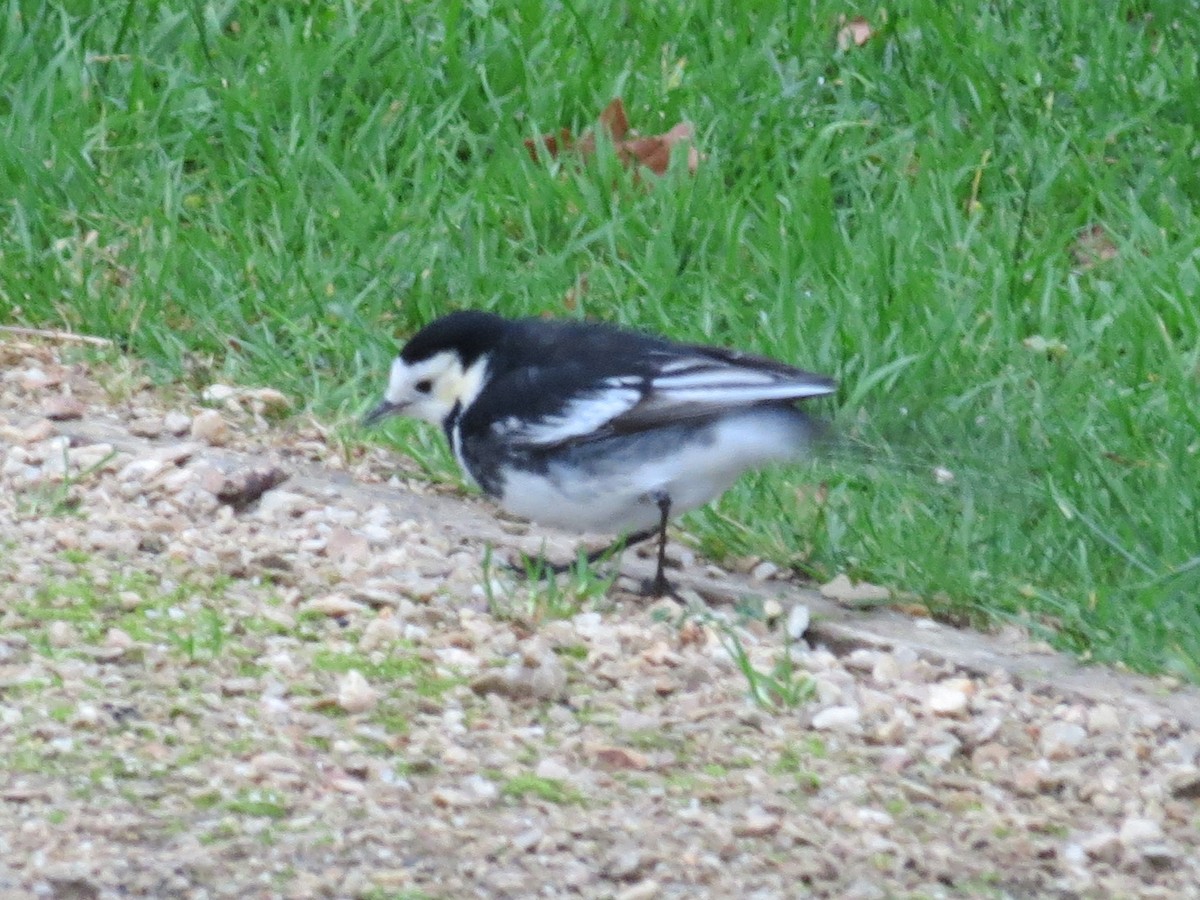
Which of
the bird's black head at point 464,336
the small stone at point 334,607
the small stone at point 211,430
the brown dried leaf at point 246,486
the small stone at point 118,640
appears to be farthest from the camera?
the small stone at point 211,430

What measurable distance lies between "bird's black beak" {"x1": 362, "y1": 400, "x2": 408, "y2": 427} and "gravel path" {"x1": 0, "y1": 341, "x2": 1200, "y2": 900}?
0.69 ft

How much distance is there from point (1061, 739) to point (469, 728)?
1150 mm

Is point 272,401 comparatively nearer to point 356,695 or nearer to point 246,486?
point 246,486

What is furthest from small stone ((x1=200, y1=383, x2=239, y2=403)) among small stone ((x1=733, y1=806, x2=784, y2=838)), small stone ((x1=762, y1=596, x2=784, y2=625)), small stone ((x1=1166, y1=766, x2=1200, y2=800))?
small stone ((x1=1166, y1=766, x2=1200, y2=800))

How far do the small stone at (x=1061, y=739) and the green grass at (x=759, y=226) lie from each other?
14.9 inches

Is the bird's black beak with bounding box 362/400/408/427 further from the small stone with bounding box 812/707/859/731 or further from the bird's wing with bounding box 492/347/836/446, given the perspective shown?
the small stone with bounding box 812/707/859/731

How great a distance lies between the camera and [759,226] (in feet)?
22.0

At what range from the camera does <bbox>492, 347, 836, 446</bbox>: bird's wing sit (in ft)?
→ 16.3

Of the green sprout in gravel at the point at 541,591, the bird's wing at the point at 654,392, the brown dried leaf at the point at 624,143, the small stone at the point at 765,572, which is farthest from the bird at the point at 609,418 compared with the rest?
the brown dried leaf at the point at 624,143

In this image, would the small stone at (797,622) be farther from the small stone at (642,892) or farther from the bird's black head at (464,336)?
the small stone at (642,892)

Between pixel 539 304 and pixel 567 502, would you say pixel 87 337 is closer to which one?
pixel 539 304

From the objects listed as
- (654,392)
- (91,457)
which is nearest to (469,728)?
(654,392)

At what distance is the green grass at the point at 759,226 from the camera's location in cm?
536

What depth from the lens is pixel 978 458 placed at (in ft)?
18.0
